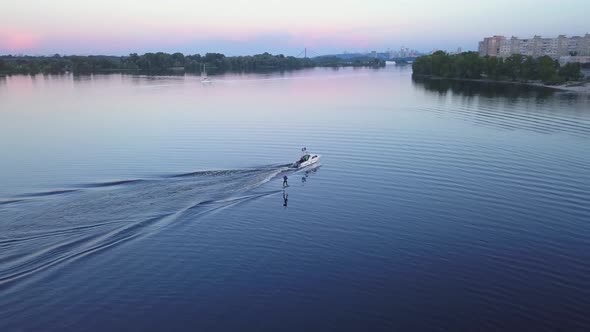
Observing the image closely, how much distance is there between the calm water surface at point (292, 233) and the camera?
57.2 feet

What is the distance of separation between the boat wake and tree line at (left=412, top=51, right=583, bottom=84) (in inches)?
4614

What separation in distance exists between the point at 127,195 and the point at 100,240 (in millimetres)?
6249

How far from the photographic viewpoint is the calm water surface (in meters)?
17.4

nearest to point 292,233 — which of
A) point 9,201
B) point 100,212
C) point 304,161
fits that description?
point 100,212

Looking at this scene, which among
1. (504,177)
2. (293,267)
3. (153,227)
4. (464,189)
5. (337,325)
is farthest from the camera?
(504,177)

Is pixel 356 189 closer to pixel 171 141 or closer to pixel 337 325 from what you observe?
pixel 337 325

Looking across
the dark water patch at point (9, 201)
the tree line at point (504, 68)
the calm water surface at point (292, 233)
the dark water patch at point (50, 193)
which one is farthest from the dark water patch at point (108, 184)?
the tree line at point (504, 68)

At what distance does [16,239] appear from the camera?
2133 cm

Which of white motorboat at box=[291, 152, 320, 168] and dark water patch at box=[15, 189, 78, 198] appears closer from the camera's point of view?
dark water patch at box=[15, 189, 78, 198]

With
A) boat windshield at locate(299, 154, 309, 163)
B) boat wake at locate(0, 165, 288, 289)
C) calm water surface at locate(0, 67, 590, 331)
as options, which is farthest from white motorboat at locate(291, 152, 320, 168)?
boat wake at locate(0, 165, 288, 289)

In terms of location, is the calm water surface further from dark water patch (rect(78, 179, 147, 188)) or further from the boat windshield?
the boat windshield

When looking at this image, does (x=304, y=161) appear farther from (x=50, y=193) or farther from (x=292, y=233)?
(x=50, y=193)

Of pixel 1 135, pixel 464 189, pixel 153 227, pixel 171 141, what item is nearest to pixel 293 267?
pixel 153 227

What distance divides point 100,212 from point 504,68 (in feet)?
442
